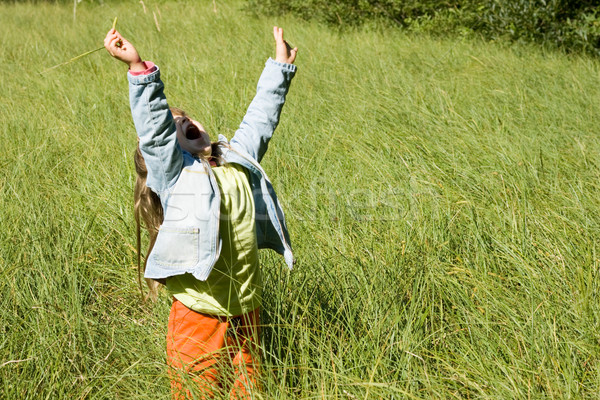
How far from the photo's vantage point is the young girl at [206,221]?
1.66 meters

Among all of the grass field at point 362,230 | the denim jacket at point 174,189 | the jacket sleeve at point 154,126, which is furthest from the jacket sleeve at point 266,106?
the grass field at point 362,230

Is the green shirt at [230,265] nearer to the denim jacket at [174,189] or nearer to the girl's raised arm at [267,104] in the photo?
the denim jacket at [174,189]

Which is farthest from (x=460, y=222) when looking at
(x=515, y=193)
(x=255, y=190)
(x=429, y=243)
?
(x=255, y=190)

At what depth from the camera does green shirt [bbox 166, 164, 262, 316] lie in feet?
5.76

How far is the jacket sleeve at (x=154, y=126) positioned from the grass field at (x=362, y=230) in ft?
1.85

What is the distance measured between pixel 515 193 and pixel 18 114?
10.9ft

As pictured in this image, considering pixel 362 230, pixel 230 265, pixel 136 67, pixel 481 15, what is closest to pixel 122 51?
pixel 136 67

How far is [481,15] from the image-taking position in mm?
7129

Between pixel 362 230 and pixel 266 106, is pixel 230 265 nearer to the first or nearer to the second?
pixel 266 106

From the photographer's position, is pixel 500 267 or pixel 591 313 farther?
pixel 500 267

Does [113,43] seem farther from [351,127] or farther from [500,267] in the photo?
[351,127]

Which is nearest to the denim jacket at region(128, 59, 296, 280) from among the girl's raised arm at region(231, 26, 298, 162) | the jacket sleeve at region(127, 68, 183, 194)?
the jacket sleeve at region(127, 68, 183, 194)

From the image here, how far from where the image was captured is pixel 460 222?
2682 mm

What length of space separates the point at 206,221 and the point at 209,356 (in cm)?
39
